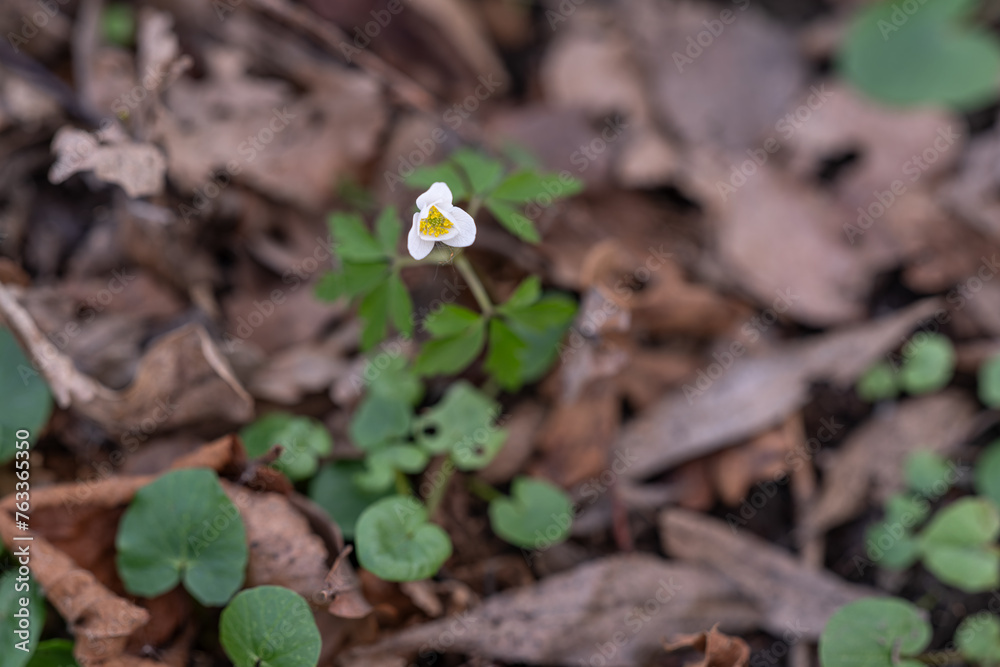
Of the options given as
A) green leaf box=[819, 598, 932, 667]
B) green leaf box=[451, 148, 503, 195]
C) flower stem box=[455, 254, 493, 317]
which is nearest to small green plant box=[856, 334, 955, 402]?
Result: green leaf box=[819, 598, 932, 667]

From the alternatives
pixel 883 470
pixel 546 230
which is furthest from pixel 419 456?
pixel 883 470

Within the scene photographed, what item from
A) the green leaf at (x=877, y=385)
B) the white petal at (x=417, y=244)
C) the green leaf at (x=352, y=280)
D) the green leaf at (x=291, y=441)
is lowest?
the green leaf at (x=291, y=441)

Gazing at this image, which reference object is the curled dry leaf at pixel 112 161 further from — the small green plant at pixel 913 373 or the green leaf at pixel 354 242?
the small green plant at pixel 913 373

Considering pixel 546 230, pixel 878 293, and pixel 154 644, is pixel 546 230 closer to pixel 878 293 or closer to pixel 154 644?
pixel 878 293

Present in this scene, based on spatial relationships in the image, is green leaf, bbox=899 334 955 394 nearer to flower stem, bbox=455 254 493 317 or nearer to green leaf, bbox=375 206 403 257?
flower stem, bbox=455 254 493 317

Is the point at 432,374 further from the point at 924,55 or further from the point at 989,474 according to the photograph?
the point at 924,55

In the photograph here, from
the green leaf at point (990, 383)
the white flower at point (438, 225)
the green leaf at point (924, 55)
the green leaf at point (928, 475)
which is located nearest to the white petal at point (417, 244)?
the white flower at point (438, 225)

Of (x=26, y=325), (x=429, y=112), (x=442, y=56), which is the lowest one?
(x=26, y=325)
